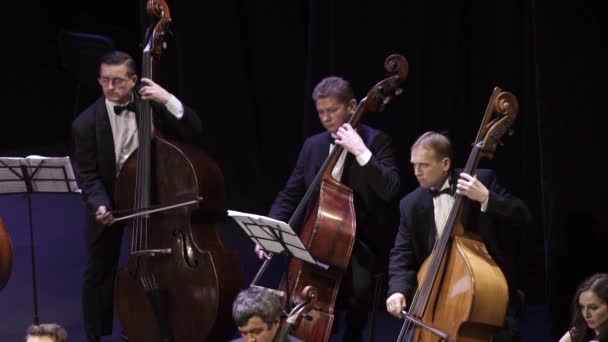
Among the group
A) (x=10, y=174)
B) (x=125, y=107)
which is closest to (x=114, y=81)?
(x=125, y=107)

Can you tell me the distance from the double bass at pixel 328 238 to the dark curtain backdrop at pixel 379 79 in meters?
0.73

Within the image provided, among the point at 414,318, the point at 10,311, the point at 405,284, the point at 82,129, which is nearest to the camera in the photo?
the point at 414,318

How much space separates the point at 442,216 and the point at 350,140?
0.51 meters

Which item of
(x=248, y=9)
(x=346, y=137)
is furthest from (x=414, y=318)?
(x=248, y=9)

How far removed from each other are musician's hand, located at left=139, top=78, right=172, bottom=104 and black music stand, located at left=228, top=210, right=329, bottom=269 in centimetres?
85

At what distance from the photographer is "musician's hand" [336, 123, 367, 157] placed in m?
4.16

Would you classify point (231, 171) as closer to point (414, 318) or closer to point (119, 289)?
point (119, 289)

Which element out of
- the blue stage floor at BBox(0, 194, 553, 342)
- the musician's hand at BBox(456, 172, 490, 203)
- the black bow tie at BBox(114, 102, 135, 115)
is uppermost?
the black bow tie at BBox(114, 102, 135, 115)

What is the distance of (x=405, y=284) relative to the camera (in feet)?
13.1

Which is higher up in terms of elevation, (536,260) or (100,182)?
(100,182)

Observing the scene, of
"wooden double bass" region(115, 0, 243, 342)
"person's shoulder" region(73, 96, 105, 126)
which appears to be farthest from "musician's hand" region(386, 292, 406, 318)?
"person's shoulder" region(73, 96, 105, 126)

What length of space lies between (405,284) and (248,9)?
2776mm

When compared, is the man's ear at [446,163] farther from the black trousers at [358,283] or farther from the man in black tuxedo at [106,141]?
the man in black tuxedo at [106,141]

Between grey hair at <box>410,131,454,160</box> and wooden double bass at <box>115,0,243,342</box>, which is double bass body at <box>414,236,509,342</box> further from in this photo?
wooden double bass at <box>115,0,243,342</box>
